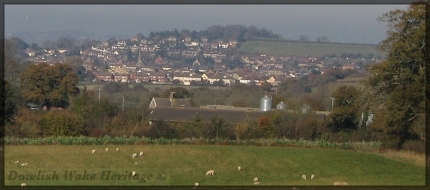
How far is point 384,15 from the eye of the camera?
23.4 meters

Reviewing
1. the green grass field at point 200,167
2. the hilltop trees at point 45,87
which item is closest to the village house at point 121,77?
the hilltop trees at point 45,87

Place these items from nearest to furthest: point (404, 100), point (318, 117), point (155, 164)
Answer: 1. point (155, 164)
2. point (404, 100)
3. point (318, 117)

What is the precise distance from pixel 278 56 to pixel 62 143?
70.7 meters

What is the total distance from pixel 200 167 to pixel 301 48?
83.7 metres

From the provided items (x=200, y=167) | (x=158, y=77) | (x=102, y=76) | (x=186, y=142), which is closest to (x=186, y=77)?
(x=158, y=77)

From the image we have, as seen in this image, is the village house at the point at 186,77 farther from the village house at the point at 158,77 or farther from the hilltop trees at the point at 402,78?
the hilltop trees at the point at 402,78

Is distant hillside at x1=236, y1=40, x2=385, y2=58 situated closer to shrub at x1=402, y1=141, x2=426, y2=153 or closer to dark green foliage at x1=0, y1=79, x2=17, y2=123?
dark green foliage at x1=0, y1=79, x2=17, y2=123

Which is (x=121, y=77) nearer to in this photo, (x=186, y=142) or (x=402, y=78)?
(x=186, y=142)

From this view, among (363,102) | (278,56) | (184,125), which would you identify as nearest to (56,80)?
(184,125)

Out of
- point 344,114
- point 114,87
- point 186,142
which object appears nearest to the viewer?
point 186,142

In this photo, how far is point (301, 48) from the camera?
331ft

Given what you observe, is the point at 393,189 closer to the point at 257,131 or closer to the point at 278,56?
the point at 257,131

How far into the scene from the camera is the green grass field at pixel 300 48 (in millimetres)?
98375

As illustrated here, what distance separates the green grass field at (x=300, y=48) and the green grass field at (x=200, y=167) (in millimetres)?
76145
